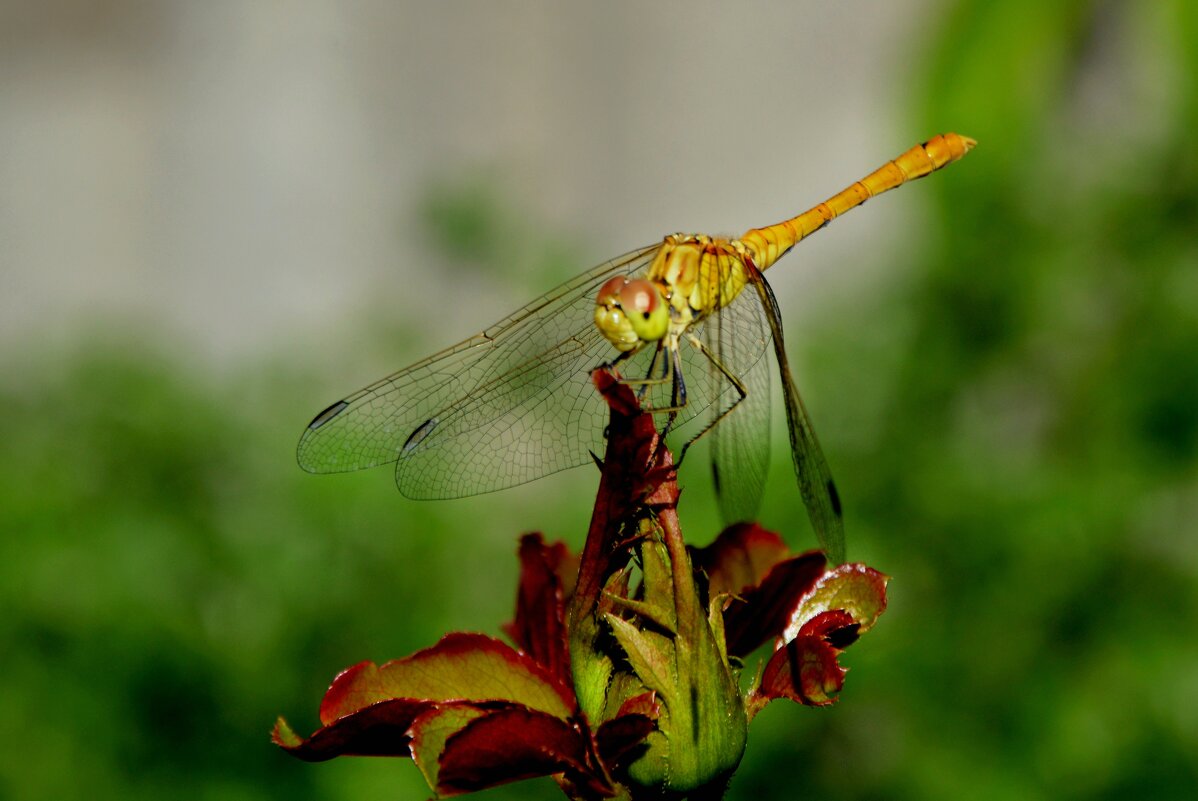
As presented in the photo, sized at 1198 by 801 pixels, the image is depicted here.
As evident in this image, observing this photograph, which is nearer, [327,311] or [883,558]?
[883,558]

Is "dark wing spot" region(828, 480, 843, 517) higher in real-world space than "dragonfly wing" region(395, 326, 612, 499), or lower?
lower

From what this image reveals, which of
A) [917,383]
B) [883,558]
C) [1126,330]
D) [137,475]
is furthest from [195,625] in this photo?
[1126,330]

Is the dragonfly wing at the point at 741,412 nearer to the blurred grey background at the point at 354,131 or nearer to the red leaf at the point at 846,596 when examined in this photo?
the red leaf at the point at 846,596

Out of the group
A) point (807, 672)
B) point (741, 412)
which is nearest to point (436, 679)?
point (807, 672)

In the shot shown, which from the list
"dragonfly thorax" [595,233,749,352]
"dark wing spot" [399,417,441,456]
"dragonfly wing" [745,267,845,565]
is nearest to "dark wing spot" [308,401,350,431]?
"dark wing spot" [399,417,441,456]

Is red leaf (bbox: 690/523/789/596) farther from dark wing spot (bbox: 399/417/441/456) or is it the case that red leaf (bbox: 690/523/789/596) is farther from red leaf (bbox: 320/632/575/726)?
dark wing spot (bbox: 399/417/441/456)

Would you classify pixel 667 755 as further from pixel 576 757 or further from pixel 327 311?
pixel 327 311

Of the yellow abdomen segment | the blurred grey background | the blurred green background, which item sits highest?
the blurred grey background
